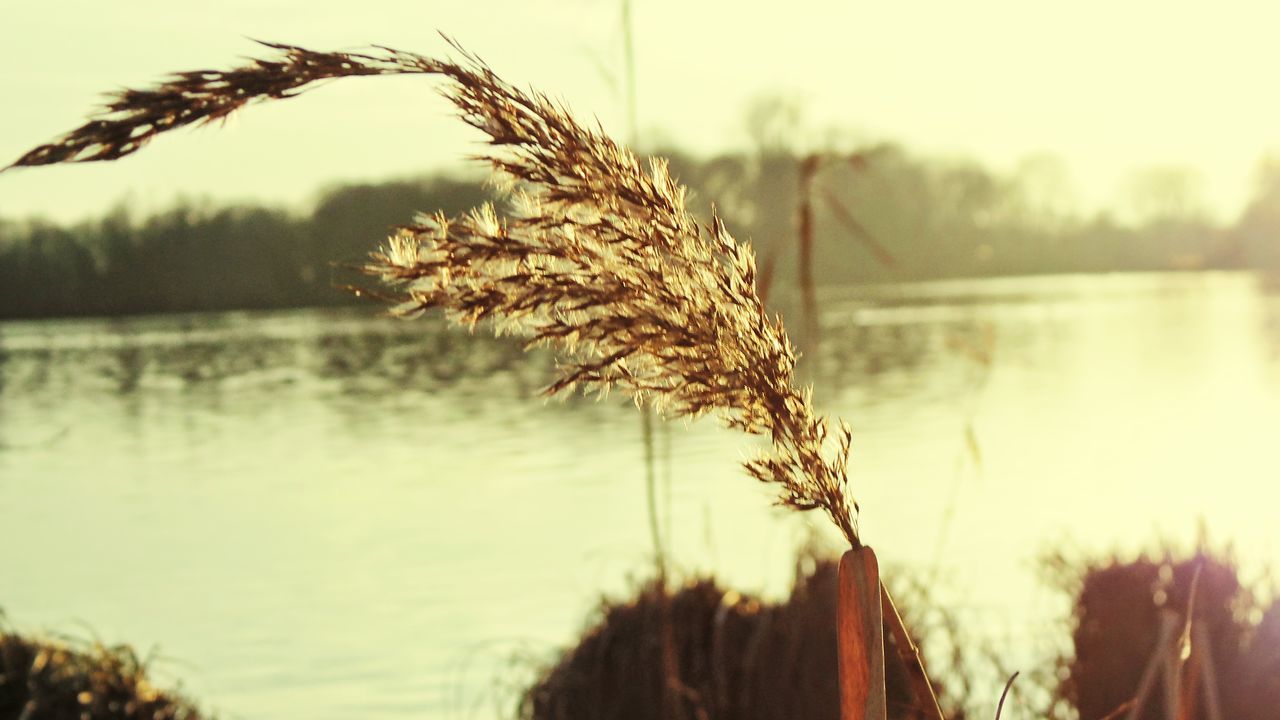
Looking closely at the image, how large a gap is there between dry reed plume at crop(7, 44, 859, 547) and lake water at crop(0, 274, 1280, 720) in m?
0.99

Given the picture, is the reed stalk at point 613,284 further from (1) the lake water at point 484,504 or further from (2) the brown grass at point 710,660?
(2) the brown grass at point 710,660

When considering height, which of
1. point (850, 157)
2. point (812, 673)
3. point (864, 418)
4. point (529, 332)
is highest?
point (850, 157)

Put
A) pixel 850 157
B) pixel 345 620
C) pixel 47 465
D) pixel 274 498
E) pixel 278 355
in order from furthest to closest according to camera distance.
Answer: pixel 278 355 < pixel 47 465 < pixel 274 498 < pixel 345 620 < pixel 850 157

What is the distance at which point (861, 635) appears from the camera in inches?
52.6

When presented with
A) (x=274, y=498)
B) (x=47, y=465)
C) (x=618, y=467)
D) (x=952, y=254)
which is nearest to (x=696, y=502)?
(x=618, y=467)

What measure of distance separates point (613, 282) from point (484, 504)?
1299 cm

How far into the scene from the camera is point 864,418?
70.1 ft

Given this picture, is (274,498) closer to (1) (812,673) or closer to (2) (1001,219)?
(1) (812,673)

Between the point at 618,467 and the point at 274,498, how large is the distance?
13.2 feet

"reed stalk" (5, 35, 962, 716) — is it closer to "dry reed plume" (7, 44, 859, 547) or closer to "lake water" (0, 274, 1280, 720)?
"dry reed plume" (7, 44, 859, 547)

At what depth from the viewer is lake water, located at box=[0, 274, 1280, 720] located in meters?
7.80

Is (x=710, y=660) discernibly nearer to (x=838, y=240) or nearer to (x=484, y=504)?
(x=484, y=504)

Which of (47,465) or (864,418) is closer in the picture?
(47,465)

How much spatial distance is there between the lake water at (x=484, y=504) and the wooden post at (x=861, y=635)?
3.06 feet
